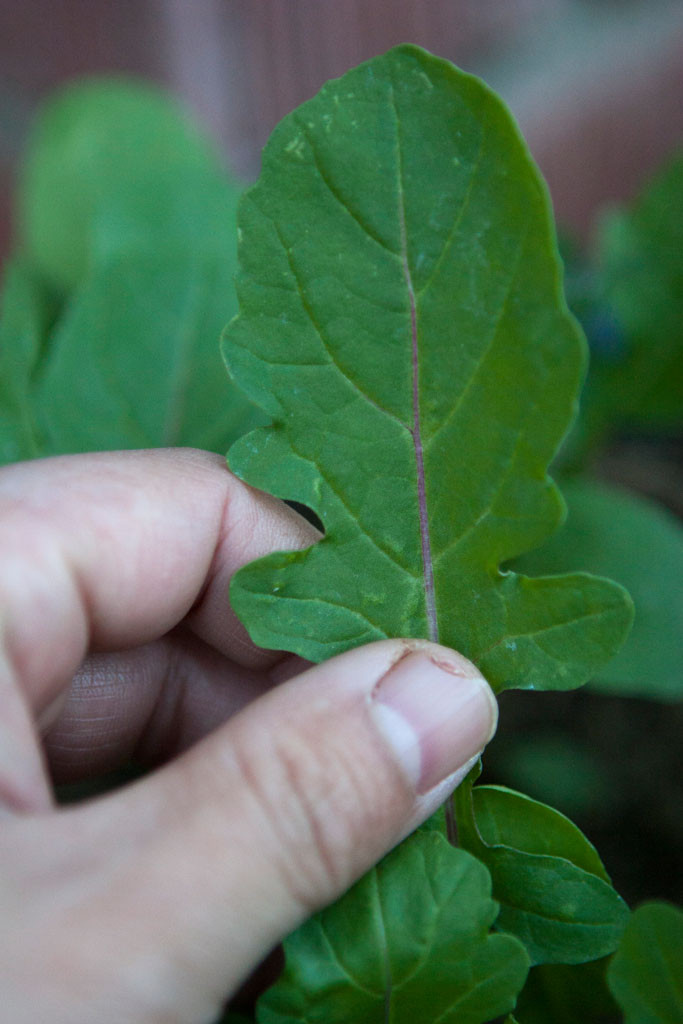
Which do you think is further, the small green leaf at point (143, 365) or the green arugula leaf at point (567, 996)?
the small green leaf at point (143, 365)

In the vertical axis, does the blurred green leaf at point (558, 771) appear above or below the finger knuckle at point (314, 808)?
below

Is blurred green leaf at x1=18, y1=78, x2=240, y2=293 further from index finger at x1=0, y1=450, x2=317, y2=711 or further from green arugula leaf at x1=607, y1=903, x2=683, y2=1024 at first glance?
green arugula leaf at x1=607, y1=903, x2=683, y2=1024

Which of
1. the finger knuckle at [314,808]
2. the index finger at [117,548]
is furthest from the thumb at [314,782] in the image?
the index finger at [117,548]

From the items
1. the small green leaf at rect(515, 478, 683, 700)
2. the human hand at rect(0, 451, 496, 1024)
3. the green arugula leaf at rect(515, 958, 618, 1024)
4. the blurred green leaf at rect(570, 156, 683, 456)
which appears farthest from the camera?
the blurred green leaf at rect(570, 156, 683, 456)

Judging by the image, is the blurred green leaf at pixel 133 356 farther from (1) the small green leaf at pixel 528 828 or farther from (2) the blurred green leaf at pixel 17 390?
(1) the small green leaf at pixel 528 828

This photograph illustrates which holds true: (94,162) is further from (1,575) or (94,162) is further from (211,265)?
(1,575)

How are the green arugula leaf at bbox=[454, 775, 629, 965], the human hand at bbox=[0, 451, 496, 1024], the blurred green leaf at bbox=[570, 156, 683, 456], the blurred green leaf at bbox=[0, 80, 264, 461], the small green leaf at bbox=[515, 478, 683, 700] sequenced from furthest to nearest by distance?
the blurred green leaf at bbox=[570, 156, 683, 456] < the small green leaf at bbox=[515, 478, 683, 700] < the blurred green leaf at bbox=[0, 80, 264, 461] < the green arugula leaf at bbox=[454, 775, 629, 965] < the human hand at bbox=[0, 451, 496, 1024]

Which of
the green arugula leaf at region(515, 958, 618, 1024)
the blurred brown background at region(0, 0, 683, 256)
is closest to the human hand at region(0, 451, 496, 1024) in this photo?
the green arugula leaf at region(515, 958, 618, 1024)
